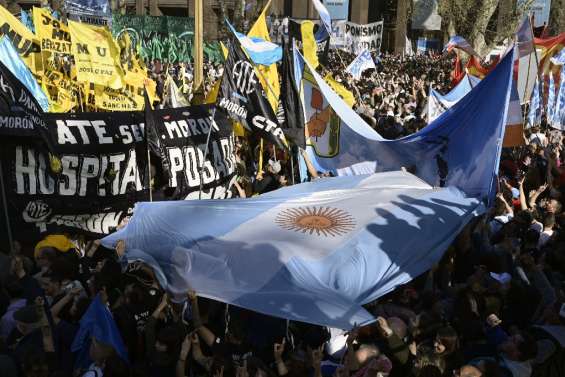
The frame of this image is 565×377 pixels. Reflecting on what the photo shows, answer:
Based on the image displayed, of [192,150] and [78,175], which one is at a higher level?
[192,150]

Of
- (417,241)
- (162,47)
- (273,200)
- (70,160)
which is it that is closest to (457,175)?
(417,241)

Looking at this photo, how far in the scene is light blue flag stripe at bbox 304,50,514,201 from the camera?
6387 millimetres

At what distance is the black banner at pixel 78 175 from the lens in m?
5.71

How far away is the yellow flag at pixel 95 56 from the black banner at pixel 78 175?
3.53 metres

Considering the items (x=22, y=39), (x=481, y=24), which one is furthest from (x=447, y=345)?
(x=481, y=24)

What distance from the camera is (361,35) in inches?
1025

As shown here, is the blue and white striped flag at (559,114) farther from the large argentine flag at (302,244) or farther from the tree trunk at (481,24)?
the tree trunk at (481,24)

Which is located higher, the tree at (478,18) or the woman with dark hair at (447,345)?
the tree at (478,18)

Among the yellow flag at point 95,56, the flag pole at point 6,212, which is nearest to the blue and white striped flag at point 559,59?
the yellow flag at point 95,56

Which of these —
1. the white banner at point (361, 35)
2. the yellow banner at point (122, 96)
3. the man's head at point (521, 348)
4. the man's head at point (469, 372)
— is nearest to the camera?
the man's head at point (469, 372)

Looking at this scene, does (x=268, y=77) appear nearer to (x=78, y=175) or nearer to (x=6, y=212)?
(x=78, y=175)

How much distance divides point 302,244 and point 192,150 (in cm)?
226

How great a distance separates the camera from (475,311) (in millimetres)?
4664

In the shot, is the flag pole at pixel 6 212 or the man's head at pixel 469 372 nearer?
the man's head at pixel 469 372
